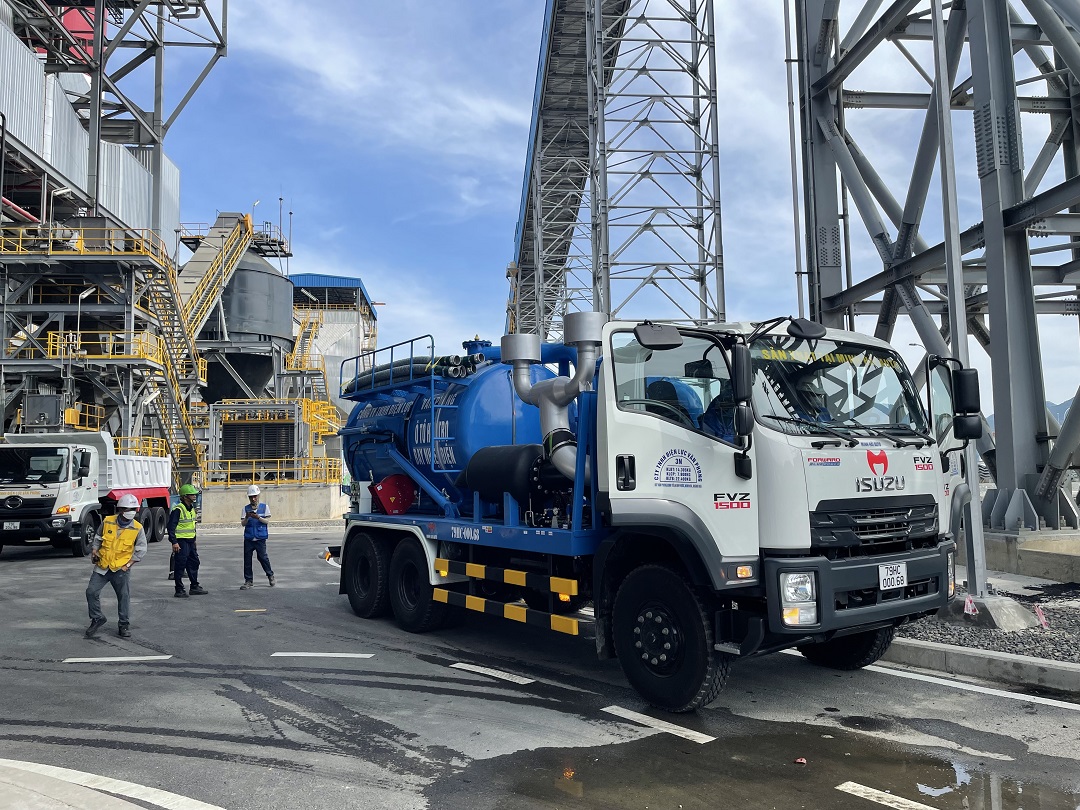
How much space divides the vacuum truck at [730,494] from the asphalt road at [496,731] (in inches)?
20.5

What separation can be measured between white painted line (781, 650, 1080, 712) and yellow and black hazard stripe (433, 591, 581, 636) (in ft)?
8.60

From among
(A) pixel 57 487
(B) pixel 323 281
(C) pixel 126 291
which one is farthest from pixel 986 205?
(B) pixel 323 281

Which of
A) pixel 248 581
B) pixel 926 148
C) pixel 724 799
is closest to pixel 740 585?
pixel 724 799

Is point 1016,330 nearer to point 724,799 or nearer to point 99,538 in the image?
point 724,799

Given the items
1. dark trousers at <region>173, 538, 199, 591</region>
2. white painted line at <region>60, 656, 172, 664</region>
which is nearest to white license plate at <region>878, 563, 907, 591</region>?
white painted line at <region>60, 656, 172, 664</region>

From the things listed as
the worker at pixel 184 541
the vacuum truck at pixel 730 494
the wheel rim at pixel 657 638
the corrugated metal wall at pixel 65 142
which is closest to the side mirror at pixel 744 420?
the vacuum truck at pixel 730 494

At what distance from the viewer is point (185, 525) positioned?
41.4 ft

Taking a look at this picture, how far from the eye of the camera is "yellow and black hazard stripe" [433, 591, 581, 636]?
6.82m

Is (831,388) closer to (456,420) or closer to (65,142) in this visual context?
(456,420)

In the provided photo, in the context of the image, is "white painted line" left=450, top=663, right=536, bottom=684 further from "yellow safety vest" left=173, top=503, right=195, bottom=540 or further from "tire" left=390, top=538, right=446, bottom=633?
"yellow safety vest" left=173, top=503, right=195, bottom=540

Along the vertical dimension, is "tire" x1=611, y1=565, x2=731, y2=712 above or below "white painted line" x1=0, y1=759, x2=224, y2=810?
A: above

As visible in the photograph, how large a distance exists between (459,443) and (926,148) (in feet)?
25.5

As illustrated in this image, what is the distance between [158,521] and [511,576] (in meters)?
18.0

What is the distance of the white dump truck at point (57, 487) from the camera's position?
17.3 meters
